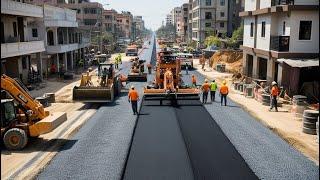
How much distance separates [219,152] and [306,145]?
4.03 metres

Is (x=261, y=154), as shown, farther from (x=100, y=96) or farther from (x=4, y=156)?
(x=100, y=96)

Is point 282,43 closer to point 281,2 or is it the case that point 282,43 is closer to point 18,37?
point 281,2

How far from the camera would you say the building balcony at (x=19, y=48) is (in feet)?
84.3

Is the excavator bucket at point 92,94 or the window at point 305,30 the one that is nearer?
the excavator bucket at point 92,94

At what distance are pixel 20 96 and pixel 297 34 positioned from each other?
1828 cm

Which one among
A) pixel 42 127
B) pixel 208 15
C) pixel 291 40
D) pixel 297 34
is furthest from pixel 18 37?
pixel 208 15

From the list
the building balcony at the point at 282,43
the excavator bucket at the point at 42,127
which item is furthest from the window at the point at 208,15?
the excavator bucket at the point at 42,127

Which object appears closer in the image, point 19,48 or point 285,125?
point 285,125

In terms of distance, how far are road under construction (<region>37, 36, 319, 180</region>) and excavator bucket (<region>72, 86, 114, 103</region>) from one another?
2.66 metres

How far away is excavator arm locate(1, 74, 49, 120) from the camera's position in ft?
47.1

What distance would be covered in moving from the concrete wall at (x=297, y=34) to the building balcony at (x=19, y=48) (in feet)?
65.1

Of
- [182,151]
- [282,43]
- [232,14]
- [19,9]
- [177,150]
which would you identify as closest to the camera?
[182,151]

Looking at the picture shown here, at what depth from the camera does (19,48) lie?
2820 cm

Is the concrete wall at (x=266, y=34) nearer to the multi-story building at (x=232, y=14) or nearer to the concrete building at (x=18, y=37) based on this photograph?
the concrete building at (x=18, y=37)
